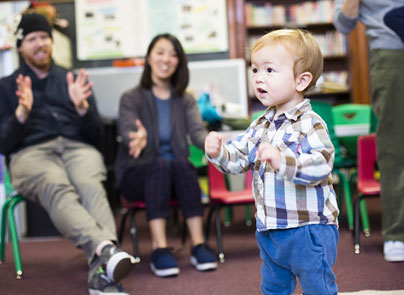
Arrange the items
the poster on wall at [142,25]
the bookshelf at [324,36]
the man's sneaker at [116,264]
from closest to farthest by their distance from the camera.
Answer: the man's sneaker at [116,264], the poster on wall at [142,25], the bookshelf at [324,36]

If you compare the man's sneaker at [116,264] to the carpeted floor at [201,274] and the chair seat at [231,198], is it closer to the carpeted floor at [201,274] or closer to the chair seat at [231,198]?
the carpeted floor at [201,274]

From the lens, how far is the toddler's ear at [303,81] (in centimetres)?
111

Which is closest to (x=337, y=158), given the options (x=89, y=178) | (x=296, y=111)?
(x=89, y=178)

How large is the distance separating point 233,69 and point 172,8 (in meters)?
1.09

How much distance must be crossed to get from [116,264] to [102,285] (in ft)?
0.31

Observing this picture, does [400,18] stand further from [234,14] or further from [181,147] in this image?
[234,14]

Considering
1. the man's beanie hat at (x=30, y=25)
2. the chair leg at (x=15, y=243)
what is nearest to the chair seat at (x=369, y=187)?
the chair leg at (x=15, y=243)

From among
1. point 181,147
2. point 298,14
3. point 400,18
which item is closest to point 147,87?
point 181,147

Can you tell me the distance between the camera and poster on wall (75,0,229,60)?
486cm

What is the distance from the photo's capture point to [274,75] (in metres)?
1.09

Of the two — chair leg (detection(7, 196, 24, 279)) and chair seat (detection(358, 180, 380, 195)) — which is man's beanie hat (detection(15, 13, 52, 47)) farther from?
chair seat (detection(358, 180, 380, 195))

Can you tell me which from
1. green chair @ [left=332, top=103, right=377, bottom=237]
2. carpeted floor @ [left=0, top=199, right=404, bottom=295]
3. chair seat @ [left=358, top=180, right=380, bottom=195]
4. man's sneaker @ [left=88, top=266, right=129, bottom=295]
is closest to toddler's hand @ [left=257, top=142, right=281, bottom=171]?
carpeted floor @ [left=0, top=199, right=404, bottom=295]

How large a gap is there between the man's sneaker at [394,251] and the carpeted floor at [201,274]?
3 centimetres

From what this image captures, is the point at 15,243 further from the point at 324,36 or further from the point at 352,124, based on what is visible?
the point at 324,36
